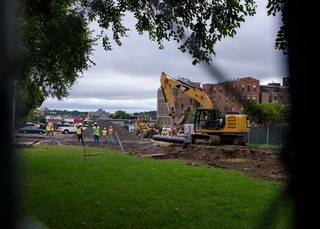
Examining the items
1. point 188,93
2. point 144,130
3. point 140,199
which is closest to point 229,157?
point 140,199

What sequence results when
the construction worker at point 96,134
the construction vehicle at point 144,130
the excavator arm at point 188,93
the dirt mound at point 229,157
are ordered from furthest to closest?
the construction vehicle at point 144,130 < the construction worker at point 96,134 < the dirt mound at point 229,157 < the excavator arm at point 188,93

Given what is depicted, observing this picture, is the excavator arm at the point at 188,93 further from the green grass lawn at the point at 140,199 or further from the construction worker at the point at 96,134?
the construction worker at the point at 96,134

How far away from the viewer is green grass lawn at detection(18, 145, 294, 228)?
492 centimetres

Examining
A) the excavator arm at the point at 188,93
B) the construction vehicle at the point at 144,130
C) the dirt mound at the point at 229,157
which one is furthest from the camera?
the construction vehicle at the point at 144,130

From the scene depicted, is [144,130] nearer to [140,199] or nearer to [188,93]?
[140,199]

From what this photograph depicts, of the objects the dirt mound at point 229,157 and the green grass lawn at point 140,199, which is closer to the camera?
the green grass lawn at point 140,199

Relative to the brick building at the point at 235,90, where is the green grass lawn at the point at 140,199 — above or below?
below

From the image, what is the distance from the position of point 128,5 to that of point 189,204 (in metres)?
4.38

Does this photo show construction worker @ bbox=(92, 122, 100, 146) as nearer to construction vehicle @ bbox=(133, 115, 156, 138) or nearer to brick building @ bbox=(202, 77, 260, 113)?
construction vehicle @ bbox=(133, 115, 156, 138)

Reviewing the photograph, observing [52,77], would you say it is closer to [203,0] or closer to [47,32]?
[47,32]

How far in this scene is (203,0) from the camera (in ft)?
8.11

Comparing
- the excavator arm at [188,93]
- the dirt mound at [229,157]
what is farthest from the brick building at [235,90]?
the dirt mound at [229,157]

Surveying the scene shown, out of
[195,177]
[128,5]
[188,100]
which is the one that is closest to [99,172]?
[195,177]

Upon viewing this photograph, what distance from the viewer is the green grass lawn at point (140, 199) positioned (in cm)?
492
